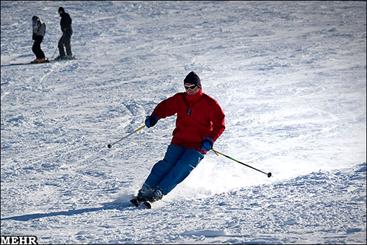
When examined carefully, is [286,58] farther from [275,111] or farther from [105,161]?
[105,161]

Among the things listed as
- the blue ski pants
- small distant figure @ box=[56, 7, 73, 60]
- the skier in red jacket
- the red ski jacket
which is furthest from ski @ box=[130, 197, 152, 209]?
small distant figure @ box=[56, 7, 73, 60]

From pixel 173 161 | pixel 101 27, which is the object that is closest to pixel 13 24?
pixel 101 27

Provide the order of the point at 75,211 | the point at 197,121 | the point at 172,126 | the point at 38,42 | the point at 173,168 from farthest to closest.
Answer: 1. the point at 38,42
2. the point at 172,126
3. the point at 197,121
4. the point at 173,168
5. the point at 75,211

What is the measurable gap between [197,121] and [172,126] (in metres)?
4.92

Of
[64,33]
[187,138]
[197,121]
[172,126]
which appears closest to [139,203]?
[187,138]

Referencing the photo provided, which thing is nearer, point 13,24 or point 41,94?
point 41,94

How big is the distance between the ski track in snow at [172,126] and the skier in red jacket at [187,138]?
26cm

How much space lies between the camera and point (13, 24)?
81.1 feet

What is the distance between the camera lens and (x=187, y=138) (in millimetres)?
6566

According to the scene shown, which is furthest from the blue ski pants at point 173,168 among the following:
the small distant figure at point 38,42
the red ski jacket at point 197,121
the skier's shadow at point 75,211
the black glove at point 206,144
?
the small distant figure at point 38,42

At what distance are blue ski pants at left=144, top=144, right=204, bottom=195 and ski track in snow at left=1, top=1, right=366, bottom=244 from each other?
0.23 metres

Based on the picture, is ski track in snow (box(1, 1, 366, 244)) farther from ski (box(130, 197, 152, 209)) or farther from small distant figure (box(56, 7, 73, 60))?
small distant figure (box(56, 7, 73, 60))

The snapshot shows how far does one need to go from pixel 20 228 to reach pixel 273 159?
532cm

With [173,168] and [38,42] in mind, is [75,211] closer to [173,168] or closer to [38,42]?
[173,168]
